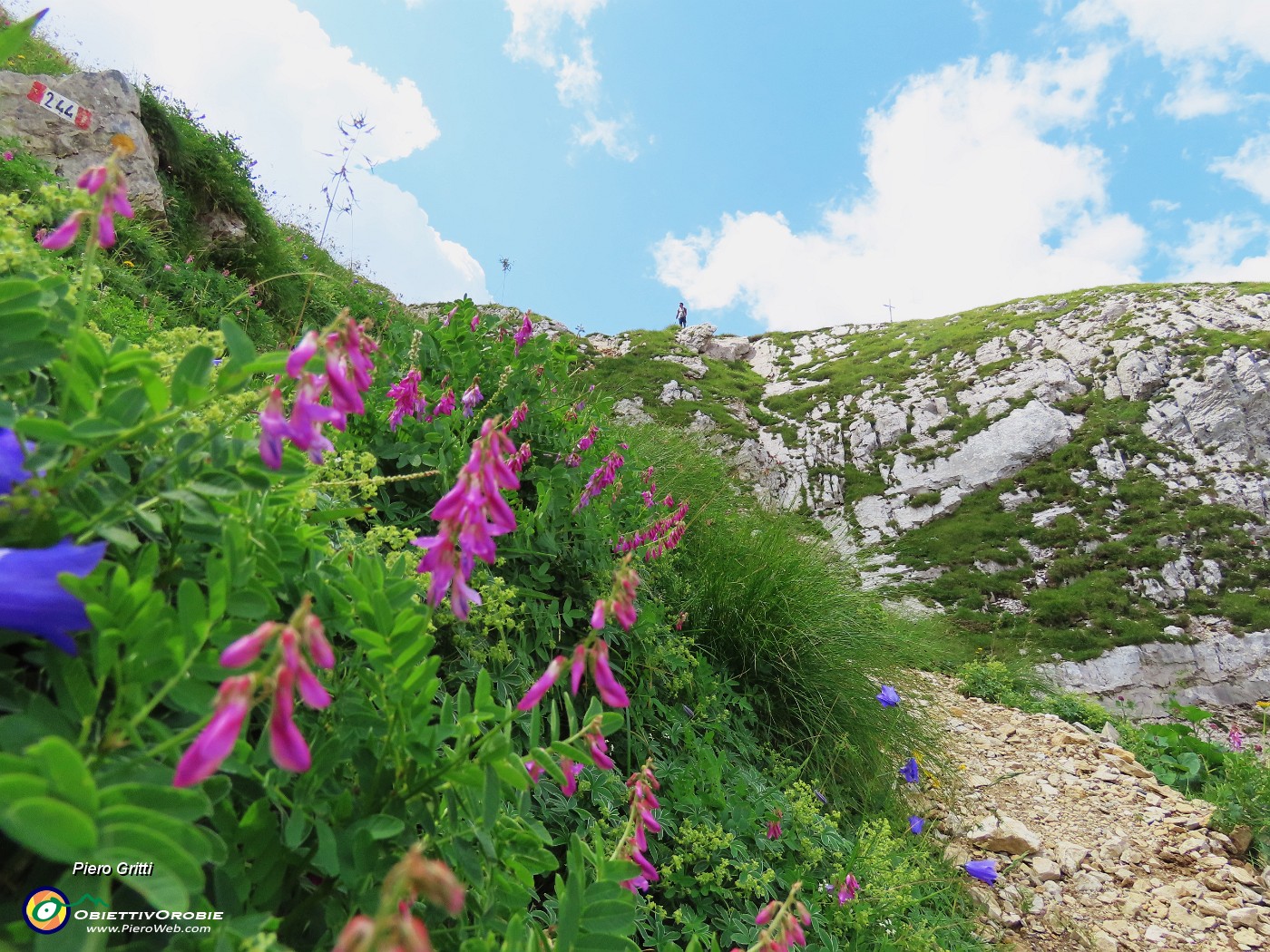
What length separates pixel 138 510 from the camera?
773 millimetres

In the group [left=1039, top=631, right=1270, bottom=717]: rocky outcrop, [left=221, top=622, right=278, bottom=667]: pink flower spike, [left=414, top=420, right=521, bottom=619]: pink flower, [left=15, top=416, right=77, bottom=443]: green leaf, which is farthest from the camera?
[left=1039, top=631, right=1270, bottom=717]: rocky outcrop

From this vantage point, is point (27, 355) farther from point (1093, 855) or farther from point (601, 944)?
point (1093, 855)

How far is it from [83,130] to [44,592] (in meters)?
7.84

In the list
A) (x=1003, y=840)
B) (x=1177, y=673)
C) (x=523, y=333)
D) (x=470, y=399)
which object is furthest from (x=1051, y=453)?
(x=470, y=399)

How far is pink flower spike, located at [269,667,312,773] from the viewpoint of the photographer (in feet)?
1.93

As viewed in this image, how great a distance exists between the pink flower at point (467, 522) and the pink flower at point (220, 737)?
1.20 ft

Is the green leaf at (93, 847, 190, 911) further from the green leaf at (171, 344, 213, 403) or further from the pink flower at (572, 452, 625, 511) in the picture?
the pink flower at (572, 452, 625, 511)

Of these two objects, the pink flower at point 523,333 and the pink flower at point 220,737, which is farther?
the pink flower at point 523,333

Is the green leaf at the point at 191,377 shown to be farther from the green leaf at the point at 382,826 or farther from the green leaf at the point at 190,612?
the green leaf at the point at 382,826

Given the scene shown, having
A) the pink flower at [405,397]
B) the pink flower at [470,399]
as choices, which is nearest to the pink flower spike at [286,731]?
the pink flower at [405,397]

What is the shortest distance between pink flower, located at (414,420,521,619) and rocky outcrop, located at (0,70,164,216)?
739 cm

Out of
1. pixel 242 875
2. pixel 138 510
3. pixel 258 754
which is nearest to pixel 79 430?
pixel 138 510

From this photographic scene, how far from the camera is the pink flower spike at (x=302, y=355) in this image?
0.81 meters

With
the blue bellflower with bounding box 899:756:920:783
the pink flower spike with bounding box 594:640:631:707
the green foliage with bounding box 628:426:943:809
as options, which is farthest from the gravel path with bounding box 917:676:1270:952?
the pink flower spike with bounding box 594:640:631:707
